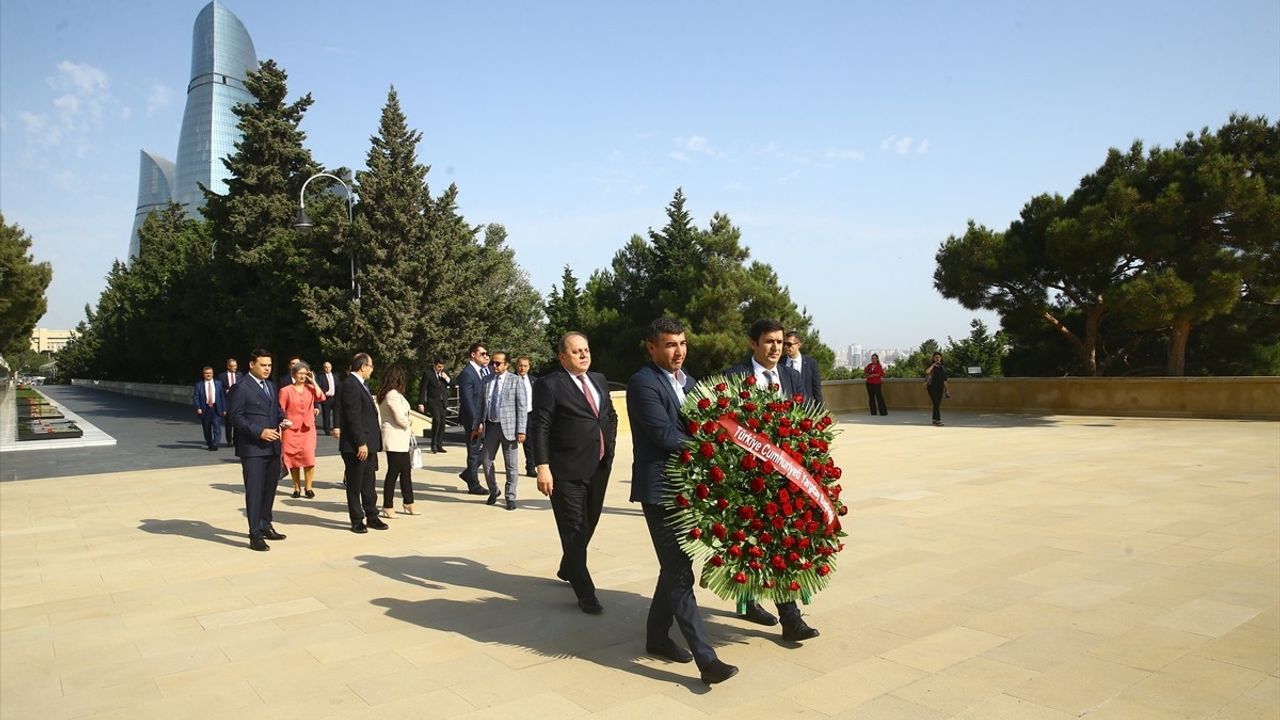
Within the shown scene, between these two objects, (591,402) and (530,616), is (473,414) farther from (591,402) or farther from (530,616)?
(530,616)

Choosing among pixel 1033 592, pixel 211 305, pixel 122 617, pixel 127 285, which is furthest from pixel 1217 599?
pixel 127 285

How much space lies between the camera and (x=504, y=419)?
966 centimetres

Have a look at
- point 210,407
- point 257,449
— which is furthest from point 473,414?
point 210,407

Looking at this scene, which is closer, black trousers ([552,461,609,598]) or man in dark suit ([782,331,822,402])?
black trousers ([552,461,609,598])

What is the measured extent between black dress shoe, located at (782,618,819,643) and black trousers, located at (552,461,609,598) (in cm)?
131

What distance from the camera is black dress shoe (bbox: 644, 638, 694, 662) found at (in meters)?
4.53

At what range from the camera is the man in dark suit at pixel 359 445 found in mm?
8547

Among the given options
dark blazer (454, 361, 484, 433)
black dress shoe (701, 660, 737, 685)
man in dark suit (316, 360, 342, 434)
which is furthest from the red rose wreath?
man in dark suit (316, 360, 342, 434)

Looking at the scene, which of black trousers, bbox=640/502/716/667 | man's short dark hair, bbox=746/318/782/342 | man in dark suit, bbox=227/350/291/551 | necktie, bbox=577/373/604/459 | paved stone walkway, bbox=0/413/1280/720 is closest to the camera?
paved stone walkway, bbox=0/413/1280/720

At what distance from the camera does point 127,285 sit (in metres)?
51.2

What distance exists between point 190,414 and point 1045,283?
2781cm

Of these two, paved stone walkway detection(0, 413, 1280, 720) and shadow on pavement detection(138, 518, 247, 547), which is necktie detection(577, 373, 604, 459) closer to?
paved stone walkway detection(0, 413, 1280, 720)

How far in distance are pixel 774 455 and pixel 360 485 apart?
5750 millimetres

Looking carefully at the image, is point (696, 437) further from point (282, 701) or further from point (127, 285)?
point (127, 285)
